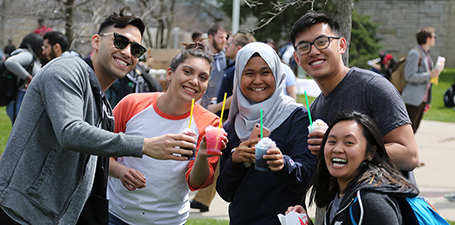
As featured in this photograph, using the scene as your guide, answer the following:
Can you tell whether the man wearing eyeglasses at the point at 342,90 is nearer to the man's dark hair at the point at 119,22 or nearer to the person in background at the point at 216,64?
the man's dark hair at the point at 119,22

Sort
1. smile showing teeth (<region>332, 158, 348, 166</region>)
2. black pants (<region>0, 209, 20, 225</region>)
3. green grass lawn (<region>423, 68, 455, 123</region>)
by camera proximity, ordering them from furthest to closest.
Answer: green grass lawn (<region>423, 68, 455, 123</region>) < smile showing teeth (<region>332, 158, 348, 166</region>) < black pants (<region>0, 209, 20, 225</region>)

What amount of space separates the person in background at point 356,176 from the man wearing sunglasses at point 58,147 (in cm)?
76

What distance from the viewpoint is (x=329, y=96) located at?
288 cm

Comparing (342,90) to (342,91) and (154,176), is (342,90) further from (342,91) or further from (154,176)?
(154,176)

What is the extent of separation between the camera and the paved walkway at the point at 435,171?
582cm

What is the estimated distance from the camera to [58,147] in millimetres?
2291

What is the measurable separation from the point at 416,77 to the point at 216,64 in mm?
3546

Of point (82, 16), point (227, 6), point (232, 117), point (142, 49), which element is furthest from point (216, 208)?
point (227, 6)

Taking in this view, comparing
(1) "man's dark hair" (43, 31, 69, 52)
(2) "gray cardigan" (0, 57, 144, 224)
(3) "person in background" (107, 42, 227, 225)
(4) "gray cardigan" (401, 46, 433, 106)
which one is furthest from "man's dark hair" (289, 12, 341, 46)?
(4) "gray cardigan" (401, 46, 433, 106)

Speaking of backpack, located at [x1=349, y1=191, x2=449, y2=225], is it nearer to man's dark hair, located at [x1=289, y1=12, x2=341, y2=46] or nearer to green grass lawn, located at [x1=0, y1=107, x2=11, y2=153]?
man's dark hair, located at [x1=289, y1=12, x2=341, y2=46]

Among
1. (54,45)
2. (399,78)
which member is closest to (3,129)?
(54,45)

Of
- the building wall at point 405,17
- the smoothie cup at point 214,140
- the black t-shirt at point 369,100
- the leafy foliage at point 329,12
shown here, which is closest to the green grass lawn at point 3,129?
the smoothie cup at point 214,140

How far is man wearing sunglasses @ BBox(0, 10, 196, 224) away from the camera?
85.8 inches

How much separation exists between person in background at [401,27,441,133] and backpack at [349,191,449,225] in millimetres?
5916
